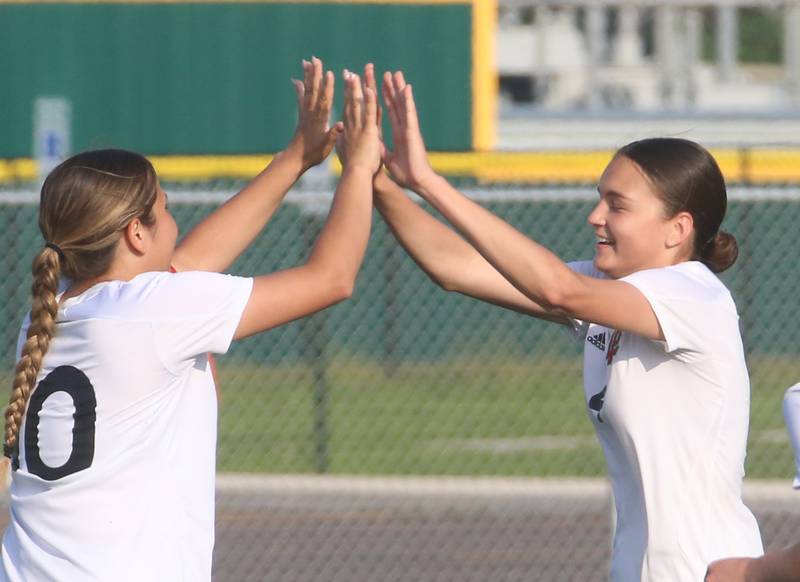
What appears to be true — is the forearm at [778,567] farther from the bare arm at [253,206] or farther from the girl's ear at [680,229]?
the bare arm at [253,206]

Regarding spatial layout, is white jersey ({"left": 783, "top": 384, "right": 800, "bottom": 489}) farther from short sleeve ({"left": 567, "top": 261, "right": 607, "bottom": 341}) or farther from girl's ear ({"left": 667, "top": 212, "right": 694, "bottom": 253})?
short sleeve ({"left": 567, "top": 261, "right": 607, "bottom": 341})

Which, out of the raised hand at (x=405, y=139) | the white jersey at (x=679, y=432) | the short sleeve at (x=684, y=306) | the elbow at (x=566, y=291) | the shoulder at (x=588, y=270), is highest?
the raised hand at (x=405, y=139)

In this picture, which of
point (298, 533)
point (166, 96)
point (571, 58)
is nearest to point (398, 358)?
point (298, 533)

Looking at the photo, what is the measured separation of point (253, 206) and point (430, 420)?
5210 mm

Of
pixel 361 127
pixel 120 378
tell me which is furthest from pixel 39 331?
pixel 361 127

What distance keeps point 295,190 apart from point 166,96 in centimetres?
918

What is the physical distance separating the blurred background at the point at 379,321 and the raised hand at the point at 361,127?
2.24 metres

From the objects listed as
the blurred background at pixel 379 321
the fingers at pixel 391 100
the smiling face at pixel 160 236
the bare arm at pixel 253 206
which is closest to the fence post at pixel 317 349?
the blurred background at pixel 379 321

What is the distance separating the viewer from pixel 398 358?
843 cm

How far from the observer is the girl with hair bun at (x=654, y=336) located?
11.2 feet

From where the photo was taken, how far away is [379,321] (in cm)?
887

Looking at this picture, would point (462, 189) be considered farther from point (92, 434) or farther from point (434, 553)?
point (92, 434)

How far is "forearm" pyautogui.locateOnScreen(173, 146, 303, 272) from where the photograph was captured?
3.90 meters

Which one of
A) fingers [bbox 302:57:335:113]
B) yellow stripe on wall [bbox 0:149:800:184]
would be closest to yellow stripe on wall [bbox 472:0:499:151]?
yellow stripe on wall [bbox 0:149:800:184]
